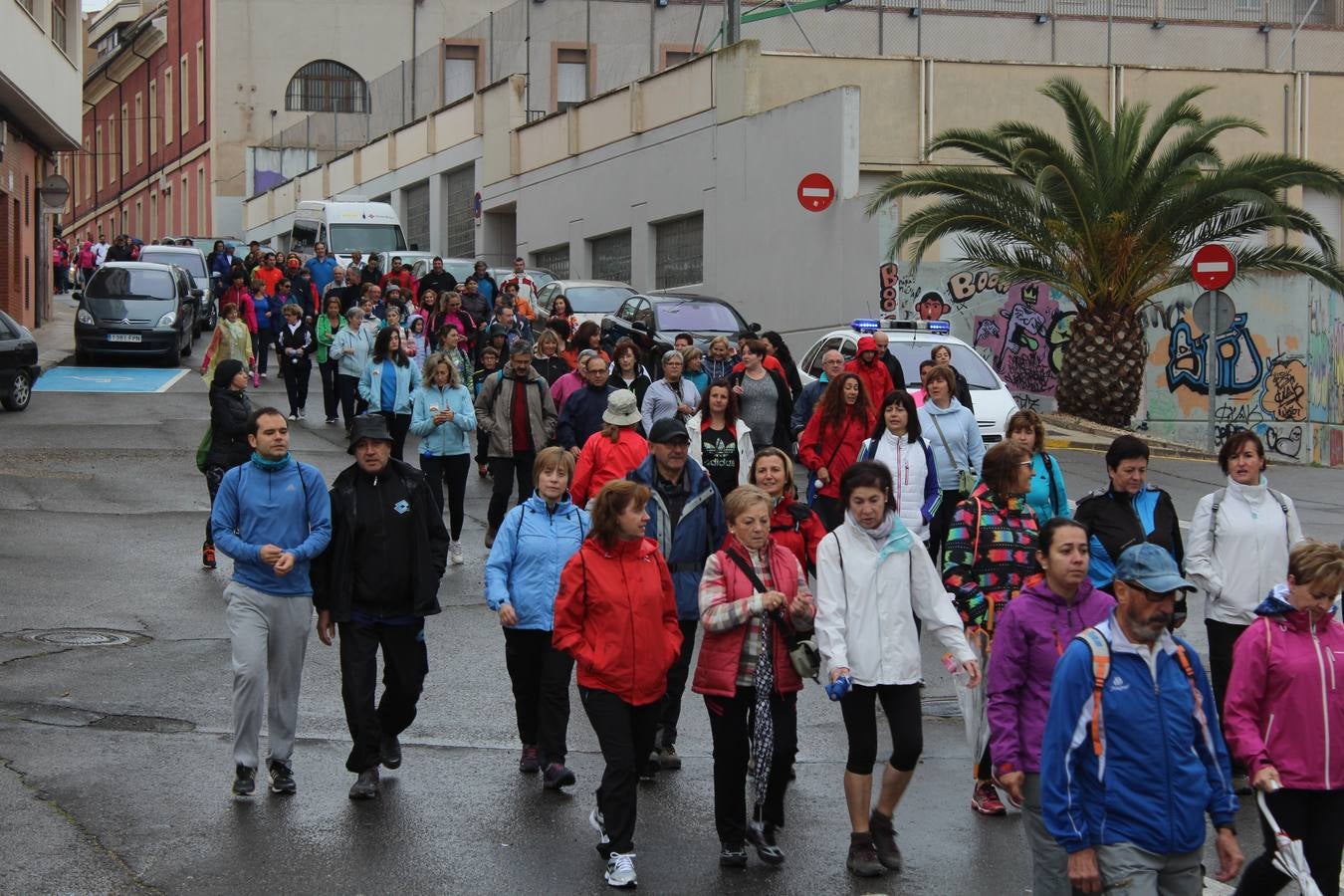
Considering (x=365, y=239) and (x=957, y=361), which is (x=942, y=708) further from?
(x=365, y=239)

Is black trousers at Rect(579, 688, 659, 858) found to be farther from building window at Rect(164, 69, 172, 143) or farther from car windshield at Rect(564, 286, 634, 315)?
building window at Rect(164, 69, 172, 143)

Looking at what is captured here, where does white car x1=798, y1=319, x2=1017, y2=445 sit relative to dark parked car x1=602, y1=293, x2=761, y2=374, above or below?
below

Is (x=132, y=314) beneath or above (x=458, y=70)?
beneath

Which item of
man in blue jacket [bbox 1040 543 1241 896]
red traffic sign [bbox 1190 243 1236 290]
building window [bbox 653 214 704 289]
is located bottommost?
man in blue jacket [bbox 1040 543 1241 896]

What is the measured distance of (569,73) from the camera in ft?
154

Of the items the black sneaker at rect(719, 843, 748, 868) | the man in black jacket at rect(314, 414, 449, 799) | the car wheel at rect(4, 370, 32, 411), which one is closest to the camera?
the black sneaker at rect(719, 843, 748, 868)

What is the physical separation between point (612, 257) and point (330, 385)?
16.4 meters

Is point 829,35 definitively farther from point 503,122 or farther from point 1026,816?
point 1026,816

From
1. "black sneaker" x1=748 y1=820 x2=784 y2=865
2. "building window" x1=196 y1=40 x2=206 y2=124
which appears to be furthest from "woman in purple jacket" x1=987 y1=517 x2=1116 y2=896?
"building window" x1=196 y1=40 x2=206 y2=124

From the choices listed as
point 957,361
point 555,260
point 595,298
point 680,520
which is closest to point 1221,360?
point 957,361

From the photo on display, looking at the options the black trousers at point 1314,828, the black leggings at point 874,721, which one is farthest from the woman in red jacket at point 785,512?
the black trousers at point 1314,828

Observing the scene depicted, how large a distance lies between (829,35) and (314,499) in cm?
3127

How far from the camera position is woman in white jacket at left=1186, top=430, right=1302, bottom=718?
8594 millimetres

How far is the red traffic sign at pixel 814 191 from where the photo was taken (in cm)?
2880
